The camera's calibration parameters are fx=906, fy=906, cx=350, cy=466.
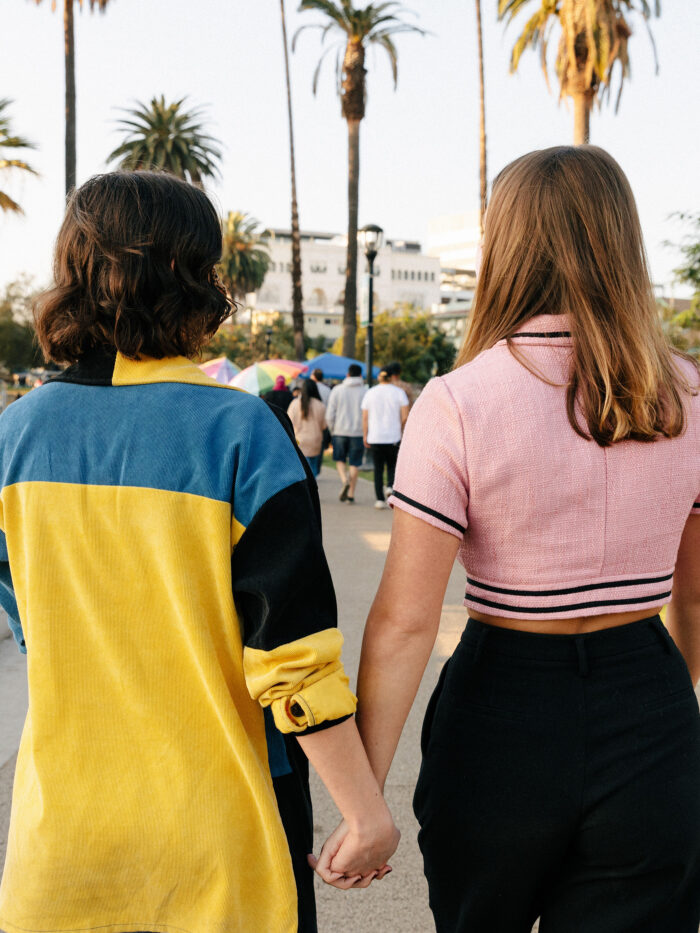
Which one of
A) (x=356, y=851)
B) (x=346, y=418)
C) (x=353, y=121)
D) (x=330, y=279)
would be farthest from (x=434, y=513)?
(x=330, y=279)

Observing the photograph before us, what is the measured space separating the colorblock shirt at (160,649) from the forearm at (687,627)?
825 millimetres

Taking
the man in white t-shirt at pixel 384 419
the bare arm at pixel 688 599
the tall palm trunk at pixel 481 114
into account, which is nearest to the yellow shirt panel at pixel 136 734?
the bare arm at pixel 688 599

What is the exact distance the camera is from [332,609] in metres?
1.45

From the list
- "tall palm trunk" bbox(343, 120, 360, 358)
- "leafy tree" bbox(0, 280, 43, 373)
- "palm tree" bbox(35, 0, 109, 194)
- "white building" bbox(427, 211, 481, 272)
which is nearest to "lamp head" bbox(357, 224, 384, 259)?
"palm tree" bbox(35, 0, 109, 194)

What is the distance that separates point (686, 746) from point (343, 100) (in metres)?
28.8

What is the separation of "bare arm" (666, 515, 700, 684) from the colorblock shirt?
0.78 metres

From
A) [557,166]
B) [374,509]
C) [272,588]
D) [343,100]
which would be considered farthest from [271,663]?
[343,100]

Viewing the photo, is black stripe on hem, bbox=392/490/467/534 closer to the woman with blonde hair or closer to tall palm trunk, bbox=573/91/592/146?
the woman with blonde hair

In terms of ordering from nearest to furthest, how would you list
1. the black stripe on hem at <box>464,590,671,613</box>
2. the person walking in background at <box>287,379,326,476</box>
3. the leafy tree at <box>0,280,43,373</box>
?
1. the black stripe on hem at <box>464,590,671,613</box>
2. the person walking in background at <box>287,379,326,476</box>
3. the leafy tree at <box>0,280,43,373</box>

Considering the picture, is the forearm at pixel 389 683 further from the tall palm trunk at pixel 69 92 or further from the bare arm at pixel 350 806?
the tall palm trunk at pixel 69 92

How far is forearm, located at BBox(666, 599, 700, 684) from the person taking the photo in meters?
1.85

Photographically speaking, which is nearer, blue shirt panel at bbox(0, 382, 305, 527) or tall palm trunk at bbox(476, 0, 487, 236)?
blue shirt panel at bbox(0, 382, 305, 527)

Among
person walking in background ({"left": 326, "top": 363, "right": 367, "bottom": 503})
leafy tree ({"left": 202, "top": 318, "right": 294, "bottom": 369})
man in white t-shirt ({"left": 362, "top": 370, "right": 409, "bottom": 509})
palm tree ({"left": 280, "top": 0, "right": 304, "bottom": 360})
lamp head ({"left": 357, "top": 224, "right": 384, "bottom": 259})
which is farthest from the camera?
leafy tree ({"left": 202, "top": 318, "right": 294, "bottom": 369})

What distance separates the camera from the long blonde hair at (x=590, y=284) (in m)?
1.49
